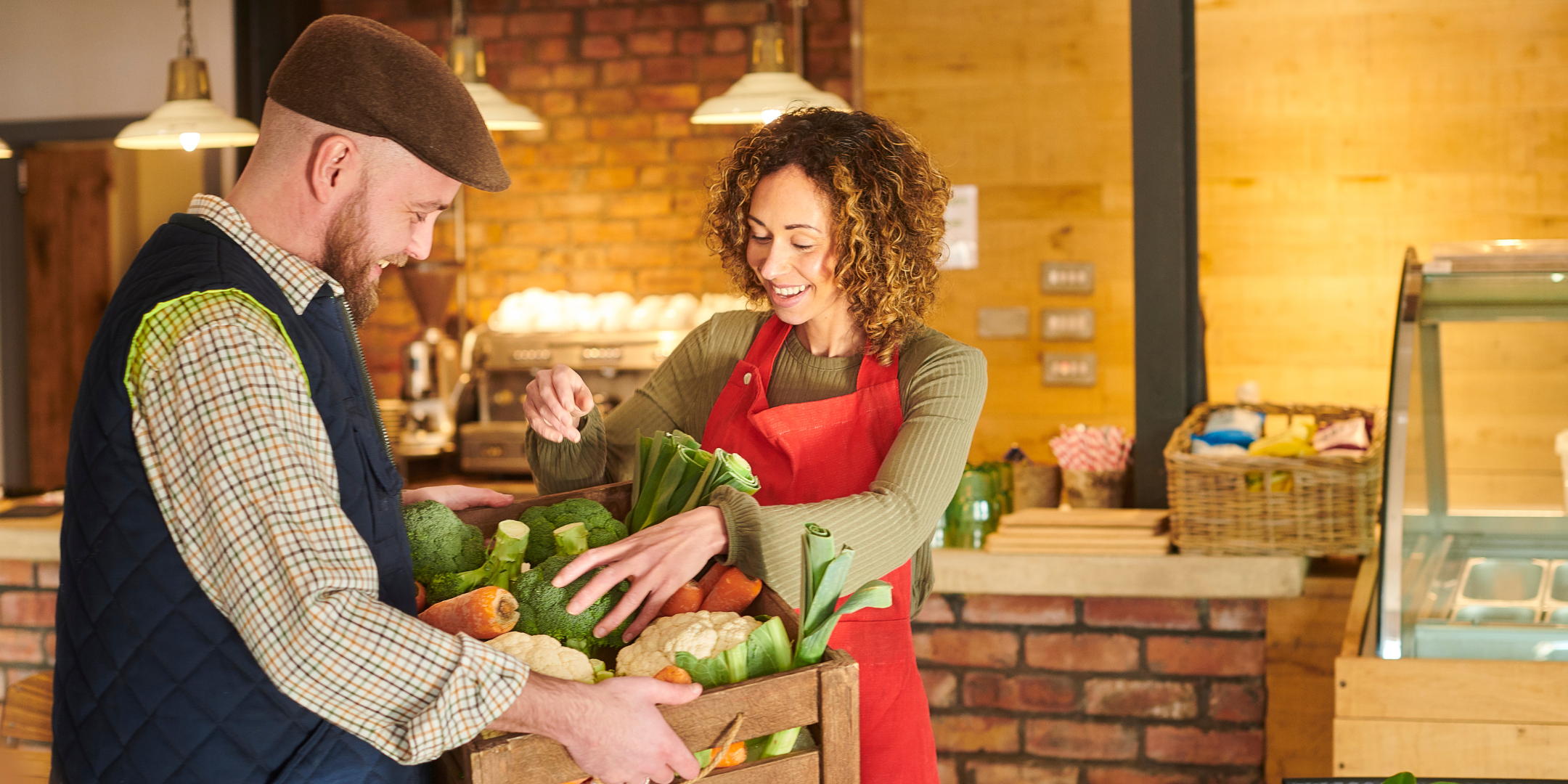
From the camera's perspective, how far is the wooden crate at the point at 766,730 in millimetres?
1049

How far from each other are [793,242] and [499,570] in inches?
22.3

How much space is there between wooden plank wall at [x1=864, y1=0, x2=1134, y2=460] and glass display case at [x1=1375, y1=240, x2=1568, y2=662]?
1958 millimetres

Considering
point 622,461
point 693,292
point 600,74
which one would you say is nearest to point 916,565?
point 622,461

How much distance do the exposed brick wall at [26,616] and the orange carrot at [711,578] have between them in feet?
9.10

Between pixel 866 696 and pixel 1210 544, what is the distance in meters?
1.43

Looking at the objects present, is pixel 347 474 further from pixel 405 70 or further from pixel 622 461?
pixel 622 461

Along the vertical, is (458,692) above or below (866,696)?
above

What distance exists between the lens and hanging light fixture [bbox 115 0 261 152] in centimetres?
346

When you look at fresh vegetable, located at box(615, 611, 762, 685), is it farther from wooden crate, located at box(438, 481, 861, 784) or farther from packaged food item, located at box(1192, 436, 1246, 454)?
packaged food item, located at box(1192, 436, 1246, 454)

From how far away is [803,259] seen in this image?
1646 mm

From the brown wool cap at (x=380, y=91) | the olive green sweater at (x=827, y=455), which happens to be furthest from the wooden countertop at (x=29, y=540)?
the brown wool cap at (x=380, y=91)

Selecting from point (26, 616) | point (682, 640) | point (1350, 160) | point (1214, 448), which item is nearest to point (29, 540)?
point (26, 616)

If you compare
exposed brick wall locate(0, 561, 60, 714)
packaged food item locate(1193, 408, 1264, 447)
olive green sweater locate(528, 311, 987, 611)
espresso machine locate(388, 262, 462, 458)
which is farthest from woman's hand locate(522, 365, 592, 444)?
espresso machine locate(388, 262, 462, 458)

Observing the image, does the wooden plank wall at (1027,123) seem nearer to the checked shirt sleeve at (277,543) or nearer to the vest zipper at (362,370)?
the vest zipper at (362,370)
